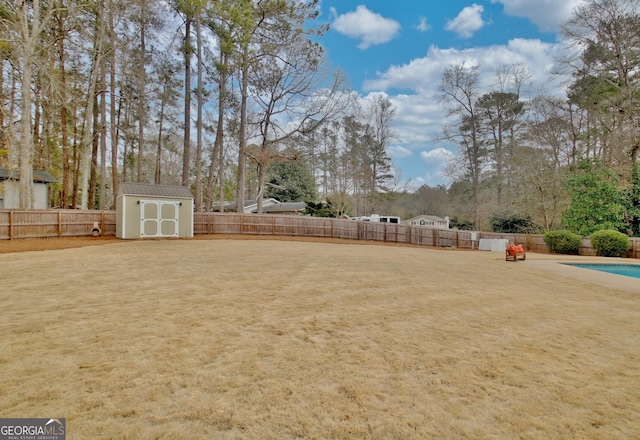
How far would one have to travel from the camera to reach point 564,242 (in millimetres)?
15031

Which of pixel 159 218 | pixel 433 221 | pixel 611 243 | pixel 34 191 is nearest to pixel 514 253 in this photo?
pixel 611 243

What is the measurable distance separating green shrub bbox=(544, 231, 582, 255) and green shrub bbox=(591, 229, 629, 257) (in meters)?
0.74

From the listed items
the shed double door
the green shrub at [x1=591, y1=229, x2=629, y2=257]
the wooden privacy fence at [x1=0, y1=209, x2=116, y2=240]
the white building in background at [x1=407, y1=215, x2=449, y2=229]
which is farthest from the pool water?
the wooden privacy fence at [x1=0, y1=209, x2=116, y2=240]

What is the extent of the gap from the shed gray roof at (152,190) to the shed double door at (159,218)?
336 millimetres

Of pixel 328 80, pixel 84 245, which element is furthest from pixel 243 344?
pixel 328 80

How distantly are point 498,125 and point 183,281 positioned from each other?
26.2 m

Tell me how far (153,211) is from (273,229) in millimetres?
6090

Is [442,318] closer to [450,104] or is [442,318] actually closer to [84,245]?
[84,245]

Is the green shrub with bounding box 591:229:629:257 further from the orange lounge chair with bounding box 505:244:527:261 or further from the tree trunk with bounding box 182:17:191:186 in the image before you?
the tree trunk with bounding box 182:17:191:186

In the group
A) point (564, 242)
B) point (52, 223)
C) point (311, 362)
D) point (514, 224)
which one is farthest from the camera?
point (514, 224)

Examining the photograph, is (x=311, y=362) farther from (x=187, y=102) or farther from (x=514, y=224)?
(x=514, y=224)

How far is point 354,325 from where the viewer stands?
3438 mm

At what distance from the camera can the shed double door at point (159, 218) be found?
13.3 metres

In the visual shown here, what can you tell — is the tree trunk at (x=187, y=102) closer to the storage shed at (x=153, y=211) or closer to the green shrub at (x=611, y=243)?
the storage shed at (x=153, y=211)
